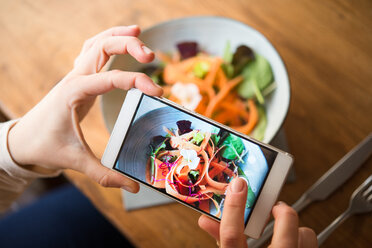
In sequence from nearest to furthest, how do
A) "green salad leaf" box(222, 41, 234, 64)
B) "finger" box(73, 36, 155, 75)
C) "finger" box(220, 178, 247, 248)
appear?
1. "finger" box(220, 178, 247, 248)
2. "finger" box(73, 36, 155, 75)
3. "green salad leaf" box(222, 41, 234, 64)

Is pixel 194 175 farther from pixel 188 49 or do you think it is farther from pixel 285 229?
pixel 188 49

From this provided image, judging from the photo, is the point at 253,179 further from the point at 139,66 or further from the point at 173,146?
the point at 139,66

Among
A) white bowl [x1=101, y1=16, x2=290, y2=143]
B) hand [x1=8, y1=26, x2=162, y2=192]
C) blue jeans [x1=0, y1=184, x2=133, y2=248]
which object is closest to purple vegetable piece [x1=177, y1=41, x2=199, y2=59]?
white bowl [x1=101, y1=16, x2=290, y2=143]

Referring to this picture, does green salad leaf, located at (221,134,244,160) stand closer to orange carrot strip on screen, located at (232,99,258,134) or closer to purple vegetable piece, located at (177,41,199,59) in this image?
orange carrot strip on screen, located at (232,99,258,134)

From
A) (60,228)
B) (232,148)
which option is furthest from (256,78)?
(60,228)

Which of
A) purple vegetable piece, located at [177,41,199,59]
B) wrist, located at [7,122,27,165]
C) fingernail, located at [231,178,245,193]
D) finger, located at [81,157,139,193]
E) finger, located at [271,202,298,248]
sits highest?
purple vegetable piece, located at [177,41,199,59]

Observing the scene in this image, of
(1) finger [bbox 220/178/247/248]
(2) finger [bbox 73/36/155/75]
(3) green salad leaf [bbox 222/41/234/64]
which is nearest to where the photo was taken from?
(1) finger [bbox 220/178/247/248]

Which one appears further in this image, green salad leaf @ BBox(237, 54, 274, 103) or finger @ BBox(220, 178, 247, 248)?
green salad leaf @ BBox(237, 54, 274, 103)
